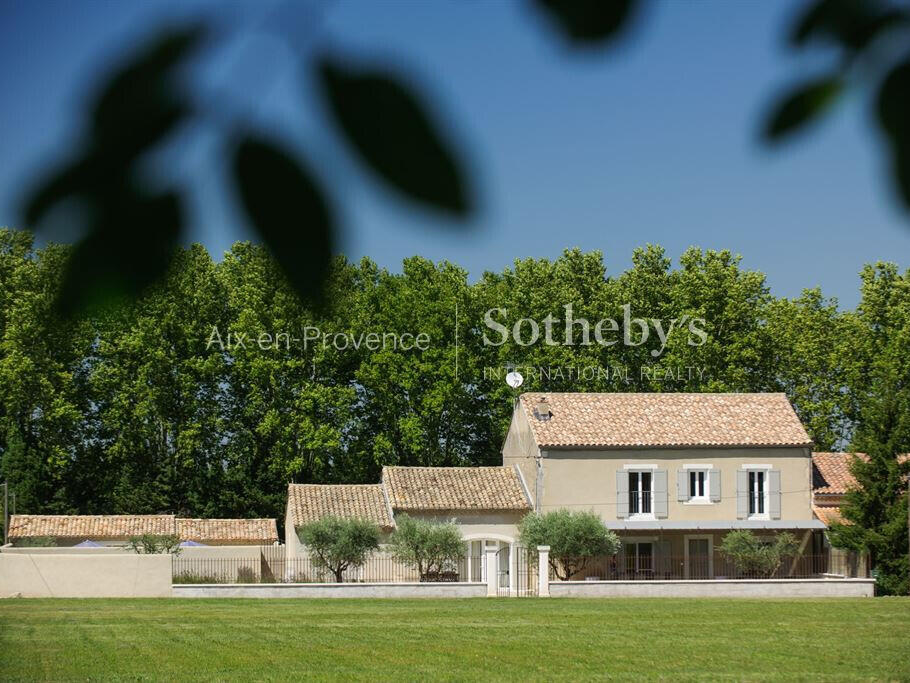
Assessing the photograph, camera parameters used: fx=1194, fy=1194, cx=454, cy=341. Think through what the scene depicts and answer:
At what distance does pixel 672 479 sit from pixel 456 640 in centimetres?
1997

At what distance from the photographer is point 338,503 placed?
40.3 meters

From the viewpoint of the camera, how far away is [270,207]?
1.15 meters

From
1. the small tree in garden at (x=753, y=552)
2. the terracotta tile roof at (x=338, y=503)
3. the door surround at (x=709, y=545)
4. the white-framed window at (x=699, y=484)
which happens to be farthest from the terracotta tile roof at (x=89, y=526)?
the small tree in garden at (x=753, y=552)

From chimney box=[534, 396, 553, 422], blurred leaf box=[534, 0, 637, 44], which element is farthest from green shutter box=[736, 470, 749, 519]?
blurred leaf box=[534, 0, 637, 44]

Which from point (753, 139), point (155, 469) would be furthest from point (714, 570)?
point (753, 139)

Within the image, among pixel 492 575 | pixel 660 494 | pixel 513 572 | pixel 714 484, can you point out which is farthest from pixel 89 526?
pixel 714 484

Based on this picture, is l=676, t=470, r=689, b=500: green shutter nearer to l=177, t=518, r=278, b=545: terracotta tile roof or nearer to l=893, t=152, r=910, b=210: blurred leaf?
l=177, t=518, r=278, b=545: terracotta tile roof

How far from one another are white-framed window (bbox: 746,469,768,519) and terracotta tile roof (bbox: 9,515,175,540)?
20480 mm

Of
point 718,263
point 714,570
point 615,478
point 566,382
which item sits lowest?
point 714,570

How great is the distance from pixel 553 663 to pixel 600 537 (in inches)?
719

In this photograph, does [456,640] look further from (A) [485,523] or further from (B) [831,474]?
(B) [831,474]

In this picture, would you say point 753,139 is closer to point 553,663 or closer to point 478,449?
point 553,663

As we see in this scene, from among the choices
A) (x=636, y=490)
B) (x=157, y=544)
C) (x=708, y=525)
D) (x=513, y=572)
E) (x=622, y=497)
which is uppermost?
(x=636, y=490)

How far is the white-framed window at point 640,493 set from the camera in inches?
1576
